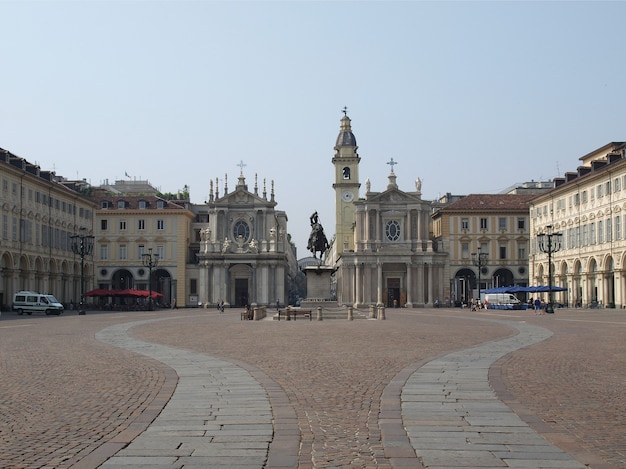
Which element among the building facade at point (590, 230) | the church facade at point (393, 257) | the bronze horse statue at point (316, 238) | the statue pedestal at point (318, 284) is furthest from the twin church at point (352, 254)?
the statue pedestal at point (318, 284)

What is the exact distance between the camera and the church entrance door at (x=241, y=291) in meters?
107

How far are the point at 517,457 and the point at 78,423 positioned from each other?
6177mm

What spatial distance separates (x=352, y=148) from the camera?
404 feet

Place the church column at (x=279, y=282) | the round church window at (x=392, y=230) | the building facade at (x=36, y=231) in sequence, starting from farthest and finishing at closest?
the round church window at (x=392, y=230) < the church column at (x=279, y=282) < the building facade at (x=36, y=231)

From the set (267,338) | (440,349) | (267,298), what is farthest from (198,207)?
(440,349)

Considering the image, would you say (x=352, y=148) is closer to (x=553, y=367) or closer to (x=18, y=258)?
(x=18, y=258)

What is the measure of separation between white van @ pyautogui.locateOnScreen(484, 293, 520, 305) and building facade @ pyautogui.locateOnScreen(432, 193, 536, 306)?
14110mm

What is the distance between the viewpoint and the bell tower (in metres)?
122

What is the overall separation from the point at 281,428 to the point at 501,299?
79227mm

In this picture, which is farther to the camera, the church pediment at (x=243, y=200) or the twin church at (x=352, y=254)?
the church pediment at (x=243, y=200)

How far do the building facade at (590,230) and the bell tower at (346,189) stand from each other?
3678 cm

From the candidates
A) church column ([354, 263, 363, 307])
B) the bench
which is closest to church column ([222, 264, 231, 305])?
church column ([354, 263, 363, 307])

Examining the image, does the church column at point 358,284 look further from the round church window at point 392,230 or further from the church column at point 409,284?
the round church window at point 392,230

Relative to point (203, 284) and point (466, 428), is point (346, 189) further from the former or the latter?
point (466, 428)
